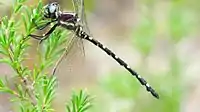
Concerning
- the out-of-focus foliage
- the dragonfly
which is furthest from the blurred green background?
the out-of-focus foliage


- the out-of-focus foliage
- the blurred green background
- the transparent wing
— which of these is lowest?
the out-of-focus foliage

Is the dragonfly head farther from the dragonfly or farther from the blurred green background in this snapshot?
the blurred green background

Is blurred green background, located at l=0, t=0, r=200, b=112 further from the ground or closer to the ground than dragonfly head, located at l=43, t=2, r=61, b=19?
further from the ground

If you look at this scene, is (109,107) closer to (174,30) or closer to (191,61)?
(174,30)

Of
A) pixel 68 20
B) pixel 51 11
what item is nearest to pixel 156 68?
pixel 68 20

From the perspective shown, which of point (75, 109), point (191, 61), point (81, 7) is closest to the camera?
point (75, 109)

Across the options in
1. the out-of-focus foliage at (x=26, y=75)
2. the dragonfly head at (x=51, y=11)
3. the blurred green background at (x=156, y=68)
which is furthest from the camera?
the blurred green background at (x=156, y=68)

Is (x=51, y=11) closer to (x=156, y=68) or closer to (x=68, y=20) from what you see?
(x=68, y=20)

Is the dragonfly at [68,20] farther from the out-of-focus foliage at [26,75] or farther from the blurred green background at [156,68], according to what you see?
the blurred green background at [156,68]

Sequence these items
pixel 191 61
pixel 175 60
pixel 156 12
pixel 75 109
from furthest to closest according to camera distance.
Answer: pixel 191 61 → pixel 156 12 → pixel 175 60 → pixel 75 109

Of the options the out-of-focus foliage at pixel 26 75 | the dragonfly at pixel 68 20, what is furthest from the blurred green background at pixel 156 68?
the out-of-focus foliage at pixel 26 75

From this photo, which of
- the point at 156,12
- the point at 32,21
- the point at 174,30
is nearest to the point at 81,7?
the point at 32,21
